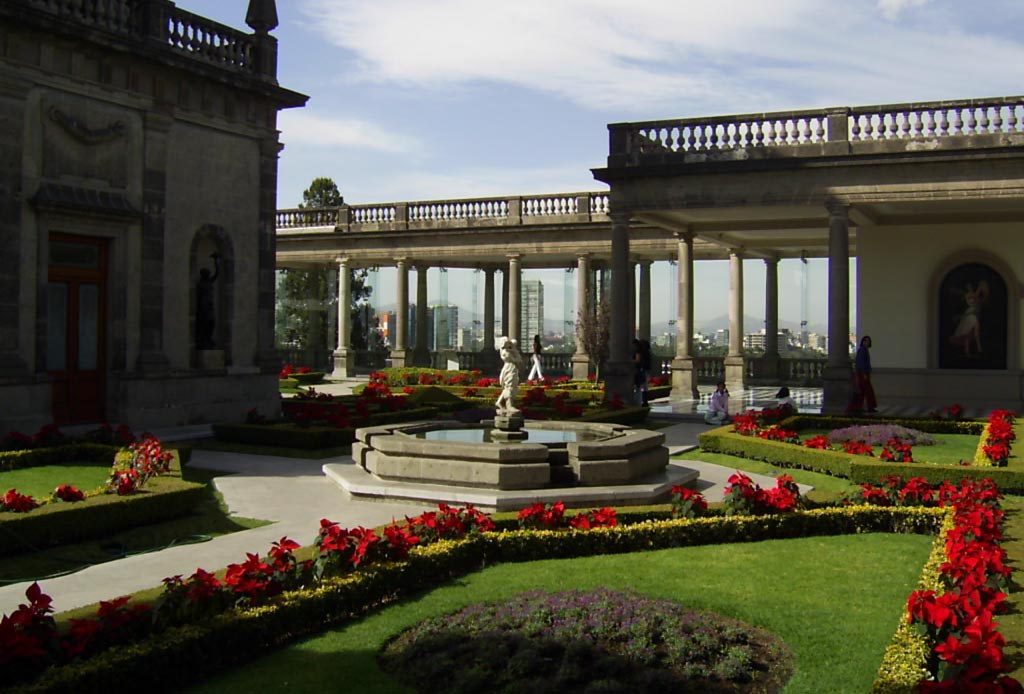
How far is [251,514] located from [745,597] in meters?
7.30

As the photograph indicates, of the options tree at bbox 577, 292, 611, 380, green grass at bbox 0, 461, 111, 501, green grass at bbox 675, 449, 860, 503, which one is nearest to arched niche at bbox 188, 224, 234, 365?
green grass at bbox 0, 461, 111, 501

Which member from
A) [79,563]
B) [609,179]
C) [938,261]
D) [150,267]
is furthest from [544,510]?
[938,261]

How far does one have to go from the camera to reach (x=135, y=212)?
21906 millimetres

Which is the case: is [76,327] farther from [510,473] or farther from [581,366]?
[581,366]

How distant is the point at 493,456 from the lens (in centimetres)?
1392

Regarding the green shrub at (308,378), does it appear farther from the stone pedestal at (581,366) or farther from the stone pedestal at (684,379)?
the stone pedestal at (684,379)

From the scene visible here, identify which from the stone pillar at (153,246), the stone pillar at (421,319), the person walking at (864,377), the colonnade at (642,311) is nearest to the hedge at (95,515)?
the stone pillar at (153,246)

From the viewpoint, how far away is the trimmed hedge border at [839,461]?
583 inches

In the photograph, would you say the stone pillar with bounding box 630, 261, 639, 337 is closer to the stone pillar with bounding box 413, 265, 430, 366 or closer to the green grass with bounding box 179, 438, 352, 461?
the stone pillar with bounding box 413, 265, 430, 366

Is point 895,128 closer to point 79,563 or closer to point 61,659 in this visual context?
point 79,563

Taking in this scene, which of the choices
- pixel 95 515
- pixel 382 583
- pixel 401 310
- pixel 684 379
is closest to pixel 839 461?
pixel 382 583

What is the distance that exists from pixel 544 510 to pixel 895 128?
750 inches

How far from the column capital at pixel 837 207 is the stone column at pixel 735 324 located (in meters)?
10.7

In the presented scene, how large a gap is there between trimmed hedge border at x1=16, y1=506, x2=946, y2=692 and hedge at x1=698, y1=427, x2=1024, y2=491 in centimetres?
306
